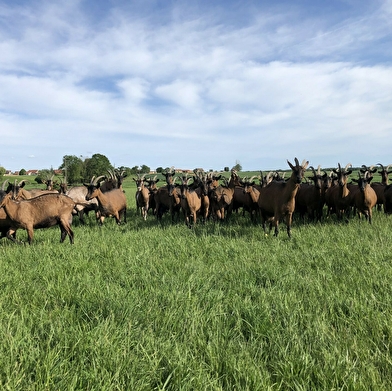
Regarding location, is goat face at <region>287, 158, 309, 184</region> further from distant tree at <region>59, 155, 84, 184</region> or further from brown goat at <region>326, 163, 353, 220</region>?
distant tree at <region>59, 155, 84, 184</region>

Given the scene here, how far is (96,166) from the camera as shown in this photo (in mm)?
81625

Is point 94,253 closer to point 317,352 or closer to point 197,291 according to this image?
point 197,291

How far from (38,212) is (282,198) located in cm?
697

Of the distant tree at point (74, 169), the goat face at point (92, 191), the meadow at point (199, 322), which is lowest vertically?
the meadow at point (199, 322)

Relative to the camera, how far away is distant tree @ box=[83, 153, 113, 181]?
262 ft

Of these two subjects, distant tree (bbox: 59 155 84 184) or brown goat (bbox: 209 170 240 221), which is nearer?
brown goat (bbox: 209 170 240 221)

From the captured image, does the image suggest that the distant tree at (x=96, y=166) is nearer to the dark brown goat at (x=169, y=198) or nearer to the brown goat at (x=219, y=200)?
the dark brown goat at (x=169, y=198)

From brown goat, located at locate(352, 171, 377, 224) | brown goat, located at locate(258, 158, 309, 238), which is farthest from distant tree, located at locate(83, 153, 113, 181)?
brown goat, located at locate(352, 171, 377, 224)

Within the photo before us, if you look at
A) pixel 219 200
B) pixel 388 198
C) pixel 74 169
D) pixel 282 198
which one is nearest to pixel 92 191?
pixel 219 200

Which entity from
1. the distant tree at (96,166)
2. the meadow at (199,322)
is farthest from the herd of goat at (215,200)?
the distant tree at (96,166)

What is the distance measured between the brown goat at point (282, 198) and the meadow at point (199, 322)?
275 centimetres

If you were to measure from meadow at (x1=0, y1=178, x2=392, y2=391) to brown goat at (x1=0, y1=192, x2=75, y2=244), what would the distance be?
207 cm

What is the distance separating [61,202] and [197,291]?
595 cm

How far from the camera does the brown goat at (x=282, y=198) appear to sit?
8.34 meters
